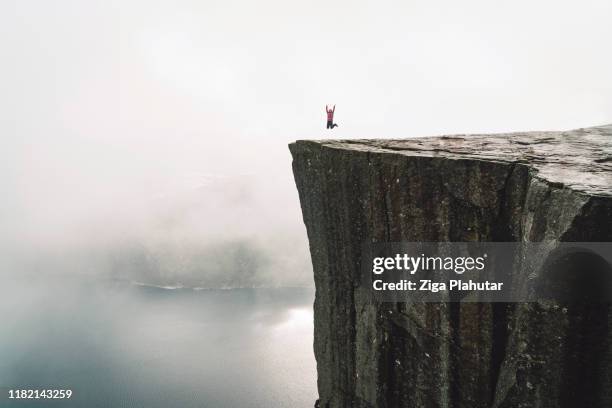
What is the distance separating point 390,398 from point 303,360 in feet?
615

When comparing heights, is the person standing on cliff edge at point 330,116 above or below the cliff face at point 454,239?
above

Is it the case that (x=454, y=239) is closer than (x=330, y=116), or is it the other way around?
(x=454, y=239)

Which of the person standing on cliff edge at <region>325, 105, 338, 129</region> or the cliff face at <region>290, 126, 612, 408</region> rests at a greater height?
the person standing on cliff edge at <region>325, 105, 338, 129</region>

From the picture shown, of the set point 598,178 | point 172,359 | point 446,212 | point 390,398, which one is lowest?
point 172,359

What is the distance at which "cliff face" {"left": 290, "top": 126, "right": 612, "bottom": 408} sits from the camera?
28.0 ft

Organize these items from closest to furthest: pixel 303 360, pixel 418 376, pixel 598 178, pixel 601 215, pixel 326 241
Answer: pixel 601 215 → pixel 598 178 → pixel 418 376 → pixel 326 241 → pixel 303 360

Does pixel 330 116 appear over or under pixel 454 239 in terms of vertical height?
over

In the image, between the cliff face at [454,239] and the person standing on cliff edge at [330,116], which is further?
the person standing on cliff edge at [330,116]

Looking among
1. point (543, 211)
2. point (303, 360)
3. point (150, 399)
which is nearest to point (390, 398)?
point (543, 211)

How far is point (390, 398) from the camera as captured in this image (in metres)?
13.6

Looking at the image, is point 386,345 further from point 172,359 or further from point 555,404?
point 172,359

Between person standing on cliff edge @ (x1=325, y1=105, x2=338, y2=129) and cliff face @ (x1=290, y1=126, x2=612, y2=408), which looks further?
person standing on cliff edge @ (x1=325, y1=105, x2=338, y2=129)

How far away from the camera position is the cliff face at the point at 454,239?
28.0 ft

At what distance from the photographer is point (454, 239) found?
11758 mm
